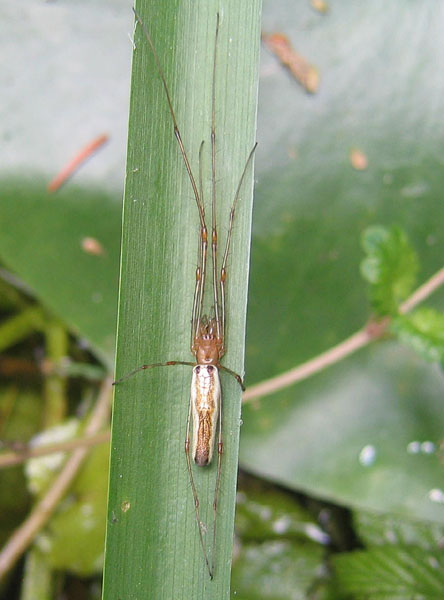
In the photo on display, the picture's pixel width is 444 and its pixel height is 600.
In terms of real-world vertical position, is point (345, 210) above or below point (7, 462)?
above

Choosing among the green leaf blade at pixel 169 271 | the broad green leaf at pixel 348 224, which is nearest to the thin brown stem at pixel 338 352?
the broad green leaf at pixel 348 224

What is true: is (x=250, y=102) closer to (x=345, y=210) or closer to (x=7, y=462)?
(x=345, y=210)

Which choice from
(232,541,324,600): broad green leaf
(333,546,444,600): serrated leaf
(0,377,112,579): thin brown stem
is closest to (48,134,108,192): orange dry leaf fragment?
(0,377,112,579): thin brown stem

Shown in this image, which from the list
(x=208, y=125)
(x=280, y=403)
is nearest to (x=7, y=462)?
(x=280, y=403)

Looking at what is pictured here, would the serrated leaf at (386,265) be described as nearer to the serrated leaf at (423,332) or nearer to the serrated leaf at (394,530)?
the serrated leaf at (423,332)

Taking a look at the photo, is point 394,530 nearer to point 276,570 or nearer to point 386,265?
point 276,570

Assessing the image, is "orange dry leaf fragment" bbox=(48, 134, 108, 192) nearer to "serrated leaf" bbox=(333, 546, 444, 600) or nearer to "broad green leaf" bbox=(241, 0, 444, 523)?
"broad green leaf" bbox=(241, 0, 444, 523)

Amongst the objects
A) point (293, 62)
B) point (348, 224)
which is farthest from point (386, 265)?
point (293, 62)
